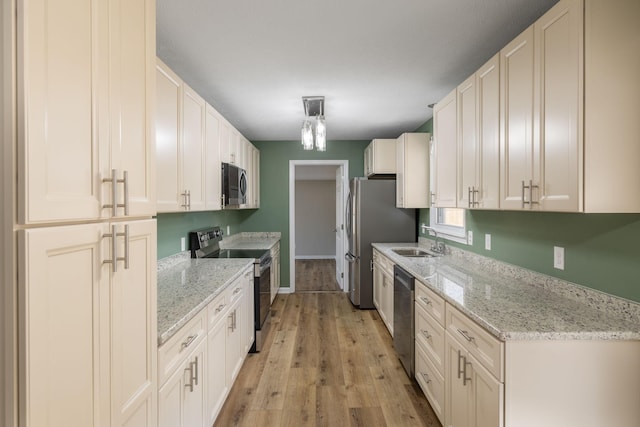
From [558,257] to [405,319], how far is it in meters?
1.18

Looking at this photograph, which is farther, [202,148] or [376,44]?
[202,148]

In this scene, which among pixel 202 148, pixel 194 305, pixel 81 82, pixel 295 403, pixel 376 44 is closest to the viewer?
pixel 81 82

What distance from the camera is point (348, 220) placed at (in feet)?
15.0

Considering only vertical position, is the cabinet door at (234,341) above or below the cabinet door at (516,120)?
below

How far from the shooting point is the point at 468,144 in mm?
2221

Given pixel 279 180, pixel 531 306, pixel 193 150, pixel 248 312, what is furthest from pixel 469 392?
pixel 279 180

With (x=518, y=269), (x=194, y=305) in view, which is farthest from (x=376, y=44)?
(x=194, y=305)

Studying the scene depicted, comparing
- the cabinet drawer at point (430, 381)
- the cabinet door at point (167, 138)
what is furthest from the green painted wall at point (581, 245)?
the cabinet door at point (167, 138)

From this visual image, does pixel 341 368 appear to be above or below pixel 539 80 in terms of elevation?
below

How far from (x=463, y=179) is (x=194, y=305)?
1.92 m

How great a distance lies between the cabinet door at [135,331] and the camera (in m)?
0.98

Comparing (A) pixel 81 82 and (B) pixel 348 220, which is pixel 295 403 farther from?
(B) pixel 348 220

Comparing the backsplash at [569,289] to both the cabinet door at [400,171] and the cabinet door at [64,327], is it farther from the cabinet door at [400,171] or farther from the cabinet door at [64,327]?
the cabinet door at [64,327]

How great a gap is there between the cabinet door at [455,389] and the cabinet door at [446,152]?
43.1 inches
